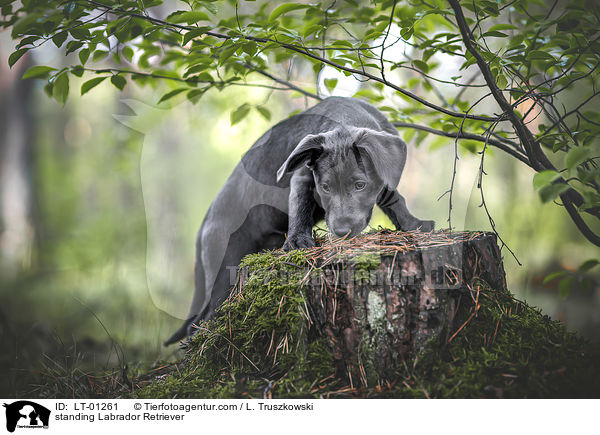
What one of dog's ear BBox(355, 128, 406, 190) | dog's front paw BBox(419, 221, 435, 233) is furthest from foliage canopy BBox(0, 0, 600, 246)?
dog's front paw BBox(419, 221, 435, 233)

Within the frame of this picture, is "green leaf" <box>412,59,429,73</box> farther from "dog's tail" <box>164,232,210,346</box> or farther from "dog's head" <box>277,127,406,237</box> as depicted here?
"dog's tail" <box>164,232,210,346</box>

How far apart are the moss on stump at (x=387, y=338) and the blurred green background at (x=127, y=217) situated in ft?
1.72

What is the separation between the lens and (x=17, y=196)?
19.9ft

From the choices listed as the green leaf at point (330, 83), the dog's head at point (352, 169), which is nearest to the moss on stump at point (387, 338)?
the dog's head at point (352, 169)

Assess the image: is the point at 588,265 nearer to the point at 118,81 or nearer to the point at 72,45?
the point at 72,45

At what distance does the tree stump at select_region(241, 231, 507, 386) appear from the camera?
Result: 210 centimetres

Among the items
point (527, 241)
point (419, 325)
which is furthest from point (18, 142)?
point (527, 241)

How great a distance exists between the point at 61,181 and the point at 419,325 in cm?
841

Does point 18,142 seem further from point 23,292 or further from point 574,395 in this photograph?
point 574,395
